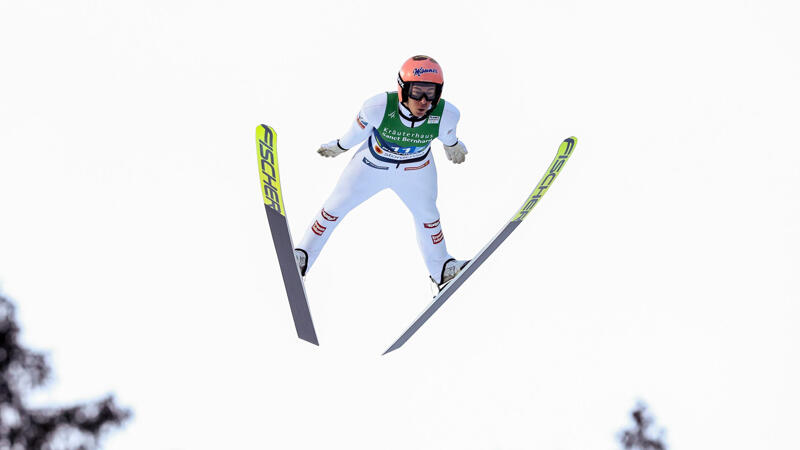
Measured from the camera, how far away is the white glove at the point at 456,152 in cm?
774

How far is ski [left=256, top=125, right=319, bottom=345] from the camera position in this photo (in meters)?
6.71

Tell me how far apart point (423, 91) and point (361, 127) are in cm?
70

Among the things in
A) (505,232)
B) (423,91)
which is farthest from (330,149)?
(505,232)

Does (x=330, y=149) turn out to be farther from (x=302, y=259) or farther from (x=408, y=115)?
(x=302, y=259)

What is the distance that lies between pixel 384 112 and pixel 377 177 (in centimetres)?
68

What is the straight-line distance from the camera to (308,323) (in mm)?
7773

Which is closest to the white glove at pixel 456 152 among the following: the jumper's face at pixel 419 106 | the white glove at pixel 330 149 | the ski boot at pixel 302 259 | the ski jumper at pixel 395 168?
the ski jumper at pixel 395 168

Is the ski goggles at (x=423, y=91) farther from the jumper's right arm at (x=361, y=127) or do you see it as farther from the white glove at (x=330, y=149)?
the white glove at (x=330, y=149)

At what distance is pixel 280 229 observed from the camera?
7.13 meters

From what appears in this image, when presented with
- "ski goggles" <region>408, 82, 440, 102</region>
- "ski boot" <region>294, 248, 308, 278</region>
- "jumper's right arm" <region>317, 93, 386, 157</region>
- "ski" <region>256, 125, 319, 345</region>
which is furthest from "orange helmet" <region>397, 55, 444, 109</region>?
"ski boot" <region>294, 248, 308, 278</region>

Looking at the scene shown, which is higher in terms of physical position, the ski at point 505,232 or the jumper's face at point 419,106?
the jumper's face at point 419,106

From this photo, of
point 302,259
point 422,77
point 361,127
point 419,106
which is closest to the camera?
point 422,77

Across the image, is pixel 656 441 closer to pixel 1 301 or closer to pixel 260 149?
pixel 1 301

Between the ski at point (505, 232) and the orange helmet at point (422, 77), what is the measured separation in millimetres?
1461
